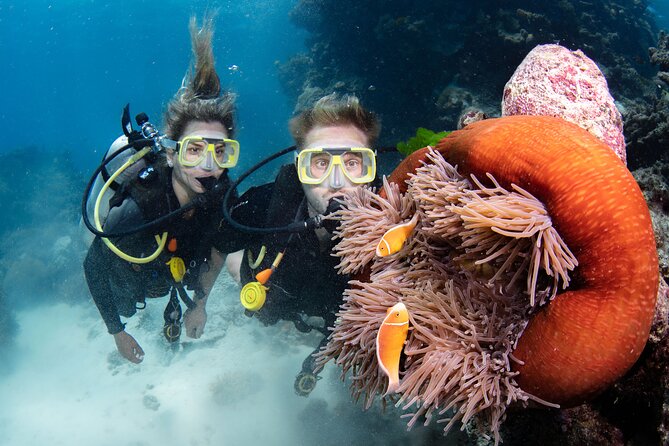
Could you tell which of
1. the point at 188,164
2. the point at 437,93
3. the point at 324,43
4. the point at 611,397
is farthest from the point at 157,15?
the point at 611,397

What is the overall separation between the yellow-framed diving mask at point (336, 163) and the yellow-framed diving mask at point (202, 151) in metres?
1.32

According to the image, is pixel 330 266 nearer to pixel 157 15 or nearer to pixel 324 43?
pixel 324 43

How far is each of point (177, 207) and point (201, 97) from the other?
1.23 metres

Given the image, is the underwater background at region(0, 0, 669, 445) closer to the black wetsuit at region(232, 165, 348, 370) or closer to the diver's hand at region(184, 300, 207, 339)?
the black wetsuit at region(232, 165, 348, 370)

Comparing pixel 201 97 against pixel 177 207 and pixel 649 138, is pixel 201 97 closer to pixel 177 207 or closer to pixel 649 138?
pixel 177 207

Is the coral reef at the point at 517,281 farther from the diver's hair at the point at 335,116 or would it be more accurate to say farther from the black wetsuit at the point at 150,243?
the black wetsuit at the point at 150,243

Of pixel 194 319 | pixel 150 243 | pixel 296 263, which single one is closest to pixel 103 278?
pixel 150 243

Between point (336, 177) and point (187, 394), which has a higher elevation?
point (336, 177)

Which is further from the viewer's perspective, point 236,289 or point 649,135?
point 236,289

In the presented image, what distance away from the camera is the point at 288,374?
6648 millimetres

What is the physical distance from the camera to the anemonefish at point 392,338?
139 centimetres

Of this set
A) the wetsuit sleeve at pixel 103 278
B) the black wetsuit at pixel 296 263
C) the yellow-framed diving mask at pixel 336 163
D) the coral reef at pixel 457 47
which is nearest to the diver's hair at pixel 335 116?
the yellow-framed diving mask at pixel 336 163

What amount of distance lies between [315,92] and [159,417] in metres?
9.58

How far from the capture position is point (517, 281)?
4.77 feet
